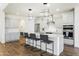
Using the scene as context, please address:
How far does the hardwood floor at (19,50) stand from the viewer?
1.86 m

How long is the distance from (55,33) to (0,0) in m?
1.43

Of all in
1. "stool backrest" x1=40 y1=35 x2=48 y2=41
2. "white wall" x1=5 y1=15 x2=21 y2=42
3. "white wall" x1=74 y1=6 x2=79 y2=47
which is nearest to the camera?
"white wall" x1=74 y1=6 x2=79 y2=47

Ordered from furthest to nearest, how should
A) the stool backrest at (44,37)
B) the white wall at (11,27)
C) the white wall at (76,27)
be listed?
the stool backrest at (44,37)
the white wall at (11,27)
the white wall at (76,27)

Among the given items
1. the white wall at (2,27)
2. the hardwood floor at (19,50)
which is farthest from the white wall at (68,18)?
the white wall at (2,27)

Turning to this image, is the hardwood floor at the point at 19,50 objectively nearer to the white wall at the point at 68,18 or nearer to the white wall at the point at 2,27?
the white wall at the point at 2,27

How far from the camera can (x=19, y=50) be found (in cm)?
202

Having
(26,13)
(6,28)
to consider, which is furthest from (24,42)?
(26,13)

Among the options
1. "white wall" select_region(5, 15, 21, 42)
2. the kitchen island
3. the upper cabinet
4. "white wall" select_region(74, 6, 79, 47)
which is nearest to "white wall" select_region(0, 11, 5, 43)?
"white wall" select_region(5, 15, 21, 42)

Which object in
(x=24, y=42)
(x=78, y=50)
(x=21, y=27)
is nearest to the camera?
(x=78, y=50)

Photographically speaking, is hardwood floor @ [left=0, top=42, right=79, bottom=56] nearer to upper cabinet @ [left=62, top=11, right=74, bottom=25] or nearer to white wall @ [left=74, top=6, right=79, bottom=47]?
white wall @ [left=74, top=6, right=79, bottom=47]

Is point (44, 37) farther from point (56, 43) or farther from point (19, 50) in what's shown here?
point (19, 50)

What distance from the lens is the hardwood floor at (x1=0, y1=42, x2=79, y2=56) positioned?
6.10 feet

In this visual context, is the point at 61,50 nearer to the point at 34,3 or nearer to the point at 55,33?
the point at 55,33

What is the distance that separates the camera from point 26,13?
6.29 feet
